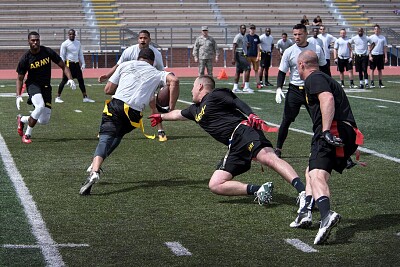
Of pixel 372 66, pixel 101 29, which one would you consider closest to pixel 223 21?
pixel 101 29

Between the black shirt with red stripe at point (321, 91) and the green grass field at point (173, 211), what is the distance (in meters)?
0.95

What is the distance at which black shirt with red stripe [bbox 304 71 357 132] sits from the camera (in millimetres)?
7570

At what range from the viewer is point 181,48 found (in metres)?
40.8

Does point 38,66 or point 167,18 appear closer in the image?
point 38,66

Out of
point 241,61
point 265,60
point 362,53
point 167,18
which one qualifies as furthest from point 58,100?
point 167,18

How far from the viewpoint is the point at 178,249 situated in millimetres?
7070

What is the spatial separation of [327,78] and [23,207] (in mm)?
3175

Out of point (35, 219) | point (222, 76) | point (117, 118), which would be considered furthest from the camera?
point (222, 76)

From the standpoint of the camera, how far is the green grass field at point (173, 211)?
22.5 ft

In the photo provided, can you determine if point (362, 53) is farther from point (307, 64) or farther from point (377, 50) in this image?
point (307, 64)

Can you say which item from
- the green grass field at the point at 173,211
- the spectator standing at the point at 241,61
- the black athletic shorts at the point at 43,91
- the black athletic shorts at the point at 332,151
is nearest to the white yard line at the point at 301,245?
the green grass field at the point at 173,211

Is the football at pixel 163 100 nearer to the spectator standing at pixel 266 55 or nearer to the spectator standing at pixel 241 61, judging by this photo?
the spectator standing at pixel 241 61

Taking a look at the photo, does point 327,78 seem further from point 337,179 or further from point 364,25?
point 364,25

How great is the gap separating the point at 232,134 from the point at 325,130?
145cm
